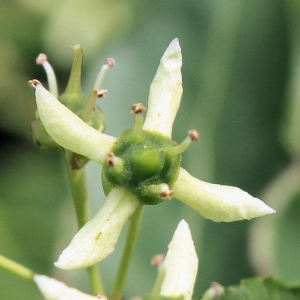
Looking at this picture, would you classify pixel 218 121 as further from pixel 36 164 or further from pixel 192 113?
pixel 36 164

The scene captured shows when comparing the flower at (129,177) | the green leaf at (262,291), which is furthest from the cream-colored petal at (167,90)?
the green leaf at (262,291)

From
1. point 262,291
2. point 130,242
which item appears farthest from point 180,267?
point 262,291

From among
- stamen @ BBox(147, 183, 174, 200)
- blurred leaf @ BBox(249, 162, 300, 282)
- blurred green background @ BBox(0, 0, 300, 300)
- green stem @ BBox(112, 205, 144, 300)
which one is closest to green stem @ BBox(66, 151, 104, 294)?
green stem @ BBox(112, 205, 144, 300)

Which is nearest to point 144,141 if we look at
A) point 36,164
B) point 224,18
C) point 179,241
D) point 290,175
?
point 179,241

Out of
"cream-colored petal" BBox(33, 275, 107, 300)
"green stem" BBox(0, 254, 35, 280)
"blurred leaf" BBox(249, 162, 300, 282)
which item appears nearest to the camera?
"cream-colored petal" BBox(33, 275, 107, 300)

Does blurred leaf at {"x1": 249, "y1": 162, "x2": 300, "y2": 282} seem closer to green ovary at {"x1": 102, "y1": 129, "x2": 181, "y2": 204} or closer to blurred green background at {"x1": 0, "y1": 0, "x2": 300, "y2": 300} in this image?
blurred green background at {"x1": 0, "y1": 0, "x2": 300, "y2": 300}

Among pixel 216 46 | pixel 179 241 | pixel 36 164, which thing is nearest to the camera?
pixel 179 241

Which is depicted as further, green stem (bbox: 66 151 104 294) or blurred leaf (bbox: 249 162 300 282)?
blurred leaf (bbox: 249 162 300 282)

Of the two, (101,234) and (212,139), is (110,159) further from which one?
(212,139)
